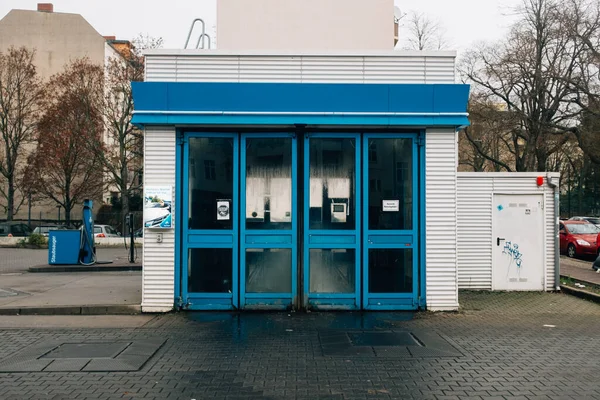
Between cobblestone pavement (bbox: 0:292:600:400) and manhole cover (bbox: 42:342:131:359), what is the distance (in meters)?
0.31

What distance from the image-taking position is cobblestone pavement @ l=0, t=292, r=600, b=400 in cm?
579

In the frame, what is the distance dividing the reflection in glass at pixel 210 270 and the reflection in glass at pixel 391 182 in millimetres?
2645

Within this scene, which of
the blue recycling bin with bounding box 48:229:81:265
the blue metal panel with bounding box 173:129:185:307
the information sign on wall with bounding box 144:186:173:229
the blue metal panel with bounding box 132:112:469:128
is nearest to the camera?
the blue metal panel with bounding box 132:112:469:128

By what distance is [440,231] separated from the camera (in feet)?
32.9

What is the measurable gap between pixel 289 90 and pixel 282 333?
13.4 ft

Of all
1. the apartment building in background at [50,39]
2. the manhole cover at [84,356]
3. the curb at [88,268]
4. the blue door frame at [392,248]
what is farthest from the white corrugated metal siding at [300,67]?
the apartment building in background at [50,39]

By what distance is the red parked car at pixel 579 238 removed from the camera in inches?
850

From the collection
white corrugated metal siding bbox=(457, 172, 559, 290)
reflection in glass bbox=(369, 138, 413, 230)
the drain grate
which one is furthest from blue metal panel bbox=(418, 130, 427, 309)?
white corrugated metal siding bbox=(457, 172, 559, 290)

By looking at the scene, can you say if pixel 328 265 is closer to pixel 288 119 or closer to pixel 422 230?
pixel 422 230

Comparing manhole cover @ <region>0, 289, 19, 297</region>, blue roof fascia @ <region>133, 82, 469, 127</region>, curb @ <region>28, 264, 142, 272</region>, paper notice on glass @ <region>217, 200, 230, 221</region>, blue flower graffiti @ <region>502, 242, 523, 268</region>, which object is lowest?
curb @ <region>28, 264, 142, 272</region>

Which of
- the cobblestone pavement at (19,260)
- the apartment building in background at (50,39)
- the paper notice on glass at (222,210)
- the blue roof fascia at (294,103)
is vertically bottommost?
the cobblestone pavement at (19,260)

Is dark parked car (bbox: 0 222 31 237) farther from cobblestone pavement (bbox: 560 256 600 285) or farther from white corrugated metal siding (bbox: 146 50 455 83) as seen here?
cobblestone pavement (bbox: 560 256 600 285)

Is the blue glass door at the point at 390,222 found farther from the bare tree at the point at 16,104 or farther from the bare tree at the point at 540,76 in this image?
the bare tree at the point at 16,104

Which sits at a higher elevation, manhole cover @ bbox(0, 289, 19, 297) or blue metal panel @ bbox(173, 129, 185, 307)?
blue metal panel @ bbox(173, 129, 185, 307)
